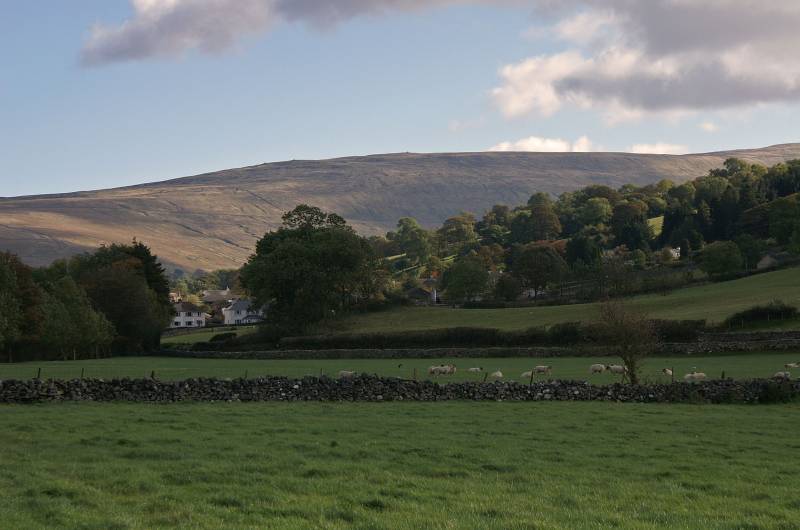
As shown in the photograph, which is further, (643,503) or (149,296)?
(149,296)

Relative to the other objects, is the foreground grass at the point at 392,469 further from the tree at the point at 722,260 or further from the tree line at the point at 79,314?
the tree at the point at 722,260

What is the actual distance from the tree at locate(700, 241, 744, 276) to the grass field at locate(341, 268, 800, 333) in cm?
1105

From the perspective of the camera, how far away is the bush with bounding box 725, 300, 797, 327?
7412 cm

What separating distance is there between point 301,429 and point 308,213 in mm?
97911

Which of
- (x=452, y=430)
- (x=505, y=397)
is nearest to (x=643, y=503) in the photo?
(x=452, y=430)

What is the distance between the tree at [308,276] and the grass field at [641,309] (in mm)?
4591

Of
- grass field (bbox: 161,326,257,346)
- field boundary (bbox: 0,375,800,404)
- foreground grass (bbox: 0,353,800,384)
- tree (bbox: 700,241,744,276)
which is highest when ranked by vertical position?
field boundary (bbox: 0,375,800,404)

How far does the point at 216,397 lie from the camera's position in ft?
105

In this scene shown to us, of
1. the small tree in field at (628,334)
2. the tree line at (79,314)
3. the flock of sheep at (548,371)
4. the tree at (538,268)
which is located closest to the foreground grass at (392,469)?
the small tree in field at (628,334)

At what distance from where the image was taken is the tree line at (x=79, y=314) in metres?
81.2

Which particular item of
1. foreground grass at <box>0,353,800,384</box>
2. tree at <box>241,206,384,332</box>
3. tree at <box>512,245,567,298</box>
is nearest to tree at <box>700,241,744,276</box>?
tree at <box>512,245,567,298</box>

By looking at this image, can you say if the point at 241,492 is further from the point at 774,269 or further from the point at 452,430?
the point at 774,269

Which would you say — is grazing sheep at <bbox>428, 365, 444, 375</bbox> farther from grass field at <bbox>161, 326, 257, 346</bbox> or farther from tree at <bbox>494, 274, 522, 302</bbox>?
tree at <bbox>494, 274, 522, 302</bbox>

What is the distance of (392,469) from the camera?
17.6m
